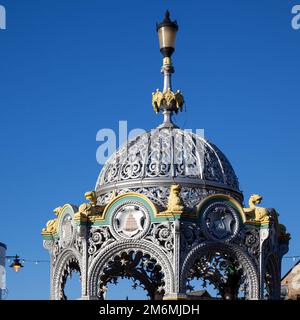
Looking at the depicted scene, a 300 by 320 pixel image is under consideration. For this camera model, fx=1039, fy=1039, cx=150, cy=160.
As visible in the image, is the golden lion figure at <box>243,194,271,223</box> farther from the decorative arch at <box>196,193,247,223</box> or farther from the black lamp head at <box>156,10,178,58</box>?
the black lamp head at <box>156,10,178,58</box>

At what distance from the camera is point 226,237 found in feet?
122

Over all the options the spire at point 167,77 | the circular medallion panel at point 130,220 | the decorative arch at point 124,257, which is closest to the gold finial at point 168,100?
the spire at point 167,77

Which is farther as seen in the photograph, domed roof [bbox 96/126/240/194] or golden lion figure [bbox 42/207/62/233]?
golden lion figure [bbox 42/207/62/233]

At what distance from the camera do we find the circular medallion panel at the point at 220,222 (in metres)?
37.0

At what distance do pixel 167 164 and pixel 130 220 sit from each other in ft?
8.78

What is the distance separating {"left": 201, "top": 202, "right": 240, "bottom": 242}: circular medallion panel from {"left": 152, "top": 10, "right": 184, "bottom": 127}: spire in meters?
4.61

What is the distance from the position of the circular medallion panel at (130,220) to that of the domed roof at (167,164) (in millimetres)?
1270

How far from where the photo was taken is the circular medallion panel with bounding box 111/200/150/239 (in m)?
36.8

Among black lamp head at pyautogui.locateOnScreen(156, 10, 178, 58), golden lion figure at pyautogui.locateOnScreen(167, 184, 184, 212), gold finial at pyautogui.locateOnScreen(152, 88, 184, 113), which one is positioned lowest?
golden lion figure at pyautogui.locateOnScreen(167, 184, 184, 212)

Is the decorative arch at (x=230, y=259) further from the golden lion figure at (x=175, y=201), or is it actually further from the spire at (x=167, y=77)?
the spire at (x=167, y=77)

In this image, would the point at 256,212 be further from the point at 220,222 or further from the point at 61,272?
the point at 61,272

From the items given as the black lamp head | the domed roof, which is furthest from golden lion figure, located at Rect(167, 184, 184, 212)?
the black lamp head
